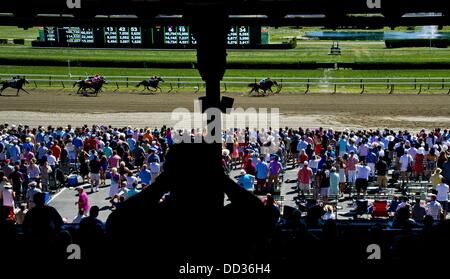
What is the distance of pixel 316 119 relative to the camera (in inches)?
996

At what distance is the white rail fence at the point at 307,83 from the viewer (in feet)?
101

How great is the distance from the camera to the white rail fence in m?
30.9

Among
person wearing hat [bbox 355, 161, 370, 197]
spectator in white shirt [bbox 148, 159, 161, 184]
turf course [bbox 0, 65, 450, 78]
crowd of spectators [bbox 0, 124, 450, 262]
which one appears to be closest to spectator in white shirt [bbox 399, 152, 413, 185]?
crowd of spectators [bbox 0, 124, 450, 262]

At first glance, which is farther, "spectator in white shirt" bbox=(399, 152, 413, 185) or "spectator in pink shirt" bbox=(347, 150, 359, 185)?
"spectator in white shirt" bbox=(399, 152, 413, 185)

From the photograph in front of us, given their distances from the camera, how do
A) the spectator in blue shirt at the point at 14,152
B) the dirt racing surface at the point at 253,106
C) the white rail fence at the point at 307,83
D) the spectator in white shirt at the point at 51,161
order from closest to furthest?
the spectator in white shirt at the point at 51,161 < the spectator in blue shirt at the point at 14,152 < the dirt racing surface at the point at 253,106 < the white rail fence at the point at 307,83

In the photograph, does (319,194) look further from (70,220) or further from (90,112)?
(90,112)

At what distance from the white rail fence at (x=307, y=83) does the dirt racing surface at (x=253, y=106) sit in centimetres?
104

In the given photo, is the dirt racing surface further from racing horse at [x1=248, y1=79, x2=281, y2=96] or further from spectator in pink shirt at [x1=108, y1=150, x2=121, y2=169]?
spectator in pink shirt at [x1=108, y1=150, x2=121, y2=169]

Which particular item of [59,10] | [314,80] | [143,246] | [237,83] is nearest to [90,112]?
[237,83]

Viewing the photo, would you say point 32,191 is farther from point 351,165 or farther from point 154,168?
point 351,165

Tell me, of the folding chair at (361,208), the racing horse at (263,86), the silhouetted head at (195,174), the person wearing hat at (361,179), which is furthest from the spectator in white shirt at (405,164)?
the racing horse at (263,86)

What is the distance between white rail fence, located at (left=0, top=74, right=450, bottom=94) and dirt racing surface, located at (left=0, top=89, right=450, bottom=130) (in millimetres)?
1042

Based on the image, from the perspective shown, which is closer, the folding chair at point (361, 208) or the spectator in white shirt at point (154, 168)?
the folding chair at point (361, 208)

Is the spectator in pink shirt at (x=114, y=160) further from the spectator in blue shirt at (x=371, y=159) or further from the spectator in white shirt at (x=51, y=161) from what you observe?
the spectator in blue shirt at (x=371, y=159)
